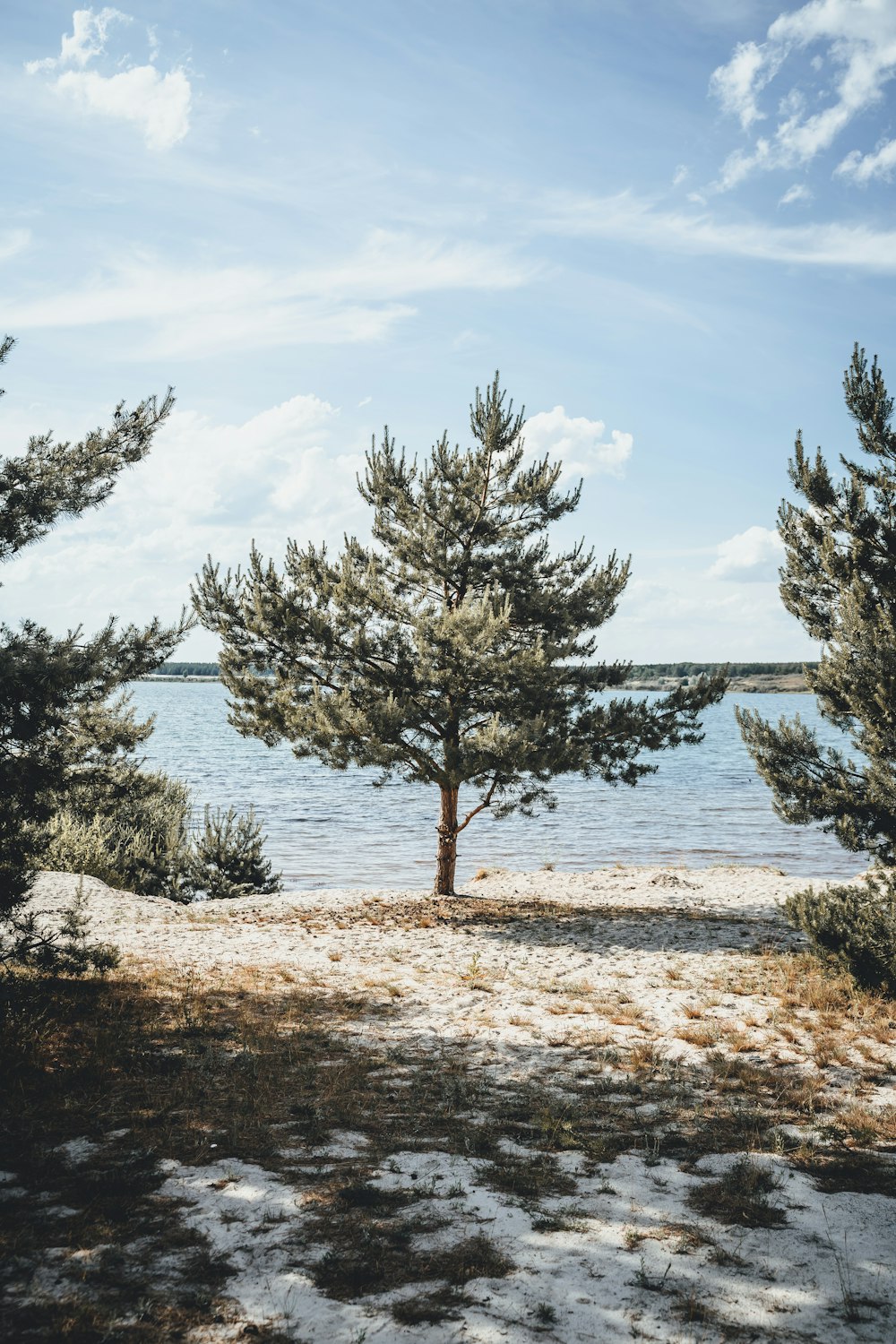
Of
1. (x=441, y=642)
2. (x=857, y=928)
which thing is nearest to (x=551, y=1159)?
(x=857, y=928)

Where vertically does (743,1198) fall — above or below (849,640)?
below

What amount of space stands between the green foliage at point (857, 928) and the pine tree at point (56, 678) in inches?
292

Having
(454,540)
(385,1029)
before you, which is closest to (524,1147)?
(385,1029)

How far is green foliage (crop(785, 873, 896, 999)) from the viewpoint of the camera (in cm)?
869

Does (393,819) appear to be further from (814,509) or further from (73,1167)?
(73,1167)

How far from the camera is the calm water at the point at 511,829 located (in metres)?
23.5

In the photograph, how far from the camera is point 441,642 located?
43.7 ft

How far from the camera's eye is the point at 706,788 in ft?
145

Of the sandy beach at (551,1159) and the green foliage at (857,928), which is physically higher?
the green foliage at (857,928)

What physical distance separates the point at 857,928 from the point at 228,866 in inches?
510

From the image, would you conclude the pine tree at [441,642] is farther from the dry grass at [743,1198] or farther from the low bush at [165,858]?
the dry grass at [743,1198]

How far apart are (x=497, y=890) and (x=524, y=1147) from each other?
13.3 m

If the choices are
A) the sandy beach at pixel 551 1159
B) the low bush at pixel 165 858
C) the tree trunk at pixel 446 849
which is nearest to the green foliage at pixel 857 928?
the sandy beach at pixel 551 1159

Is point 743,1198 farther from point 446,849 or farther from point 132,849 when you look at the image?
point 132,849
